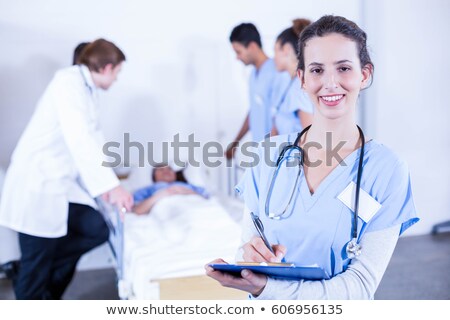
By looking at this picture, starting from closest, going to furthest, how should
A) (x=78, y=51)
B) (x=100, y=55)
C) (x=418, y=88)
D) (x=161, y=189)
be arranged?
1. (x=418, y=88)
2. (x=100, y=55)
3. (x=78, y=51)
4. (x=161, y=189)

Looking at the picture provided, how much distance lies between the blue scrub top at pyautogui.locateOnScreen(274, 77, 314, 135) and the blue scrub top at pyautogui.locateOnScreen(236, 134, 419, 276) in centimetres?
50

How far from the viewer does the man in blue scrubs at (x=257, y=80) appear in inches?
73.7

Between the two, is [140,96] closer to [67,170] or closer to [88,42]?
[88,42]

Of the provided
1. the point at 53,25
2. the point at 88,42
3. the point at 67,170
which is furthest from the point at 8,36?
the point at 67,170

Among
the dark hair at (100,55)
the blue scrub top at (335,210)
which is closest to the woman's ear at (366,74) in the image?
the blue scrub top at (335,210)

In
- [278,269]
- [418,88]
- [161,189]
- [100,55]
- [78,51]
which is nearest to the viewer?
[278,269]

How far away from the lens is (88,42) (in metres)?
1.82

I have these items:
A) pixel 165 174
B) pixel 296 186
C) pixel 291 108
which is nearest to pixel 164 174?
pixel 165 174

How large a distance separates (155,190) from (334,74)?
1465 millimetres

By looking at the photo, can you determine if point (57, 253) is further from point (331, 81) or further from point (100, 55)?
point (331, 81)

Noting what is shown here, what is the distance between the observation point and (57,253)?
6.55 ft

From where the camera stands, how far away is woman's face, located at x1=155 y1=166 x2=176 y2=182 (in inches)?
92.1

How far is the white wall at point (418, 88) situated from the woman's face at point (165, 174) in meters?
1.10

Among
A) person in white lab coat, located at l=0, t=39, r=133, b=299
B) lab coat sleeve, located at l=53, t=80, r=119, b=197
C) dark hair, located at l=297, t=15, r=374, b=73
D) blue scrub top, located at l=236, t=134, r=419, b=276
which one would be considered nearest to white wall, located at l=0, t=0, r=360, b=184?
person in white lab coat, located at l=0, t=39, r=133, b=299
